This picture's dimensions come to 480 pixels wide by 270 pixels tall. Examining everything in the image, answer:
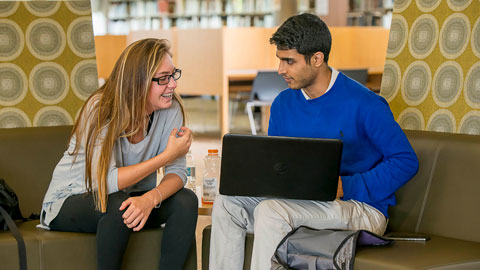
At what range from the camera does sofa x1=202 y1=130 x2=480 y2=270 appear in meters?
2.14

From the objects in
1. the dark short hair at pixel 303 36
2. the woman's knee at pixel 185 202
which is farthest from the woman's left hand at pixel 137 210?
the dark short hair at pixel 303 36

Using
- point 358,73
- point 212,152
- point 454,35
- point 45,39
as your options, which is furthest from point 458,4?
point 358,73

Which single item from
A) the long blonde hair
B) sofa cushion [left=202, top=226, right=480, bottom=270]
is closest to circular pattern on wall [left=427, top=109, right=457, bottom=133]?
sofa cushion [left=202, top=226, right=480, bottom=270]

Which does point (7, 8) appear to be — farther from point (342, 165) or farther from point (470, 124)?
point (470, 124)

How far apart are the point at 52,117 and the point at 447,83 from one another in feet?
5.99

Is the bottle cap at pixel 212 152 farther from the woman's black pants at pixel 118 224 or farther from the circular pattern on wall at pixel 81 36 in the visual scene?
the circular pattern on wall at pixel 81 36

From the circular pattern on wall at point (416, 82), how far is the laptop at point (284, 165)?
33.0 inches

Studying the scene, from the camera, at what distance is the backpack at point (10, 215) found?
7.27 ft

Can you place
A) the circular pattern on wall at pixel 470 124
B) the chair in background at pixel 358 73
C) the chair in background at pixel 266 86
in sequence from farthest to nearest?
the chair in background at pixel 358 73 < the chair in background at pixel 266 86 < the circular pattern on wall at pixel 470 124

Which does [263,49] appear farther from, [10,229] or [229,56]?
[10,229]

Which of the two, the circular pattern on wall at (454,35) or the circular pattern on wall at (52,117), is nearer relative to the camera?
the circular pattern on wall at (454,35)

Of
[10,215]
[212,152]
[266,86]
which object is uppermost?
[212,152]

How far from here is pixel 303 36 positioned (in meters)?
2.34

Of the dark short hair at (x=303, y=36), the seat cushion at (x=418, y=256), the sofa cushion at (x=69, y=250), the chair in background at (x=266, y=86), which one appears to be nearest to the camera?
the seat cushion at (x=418, y=256)
